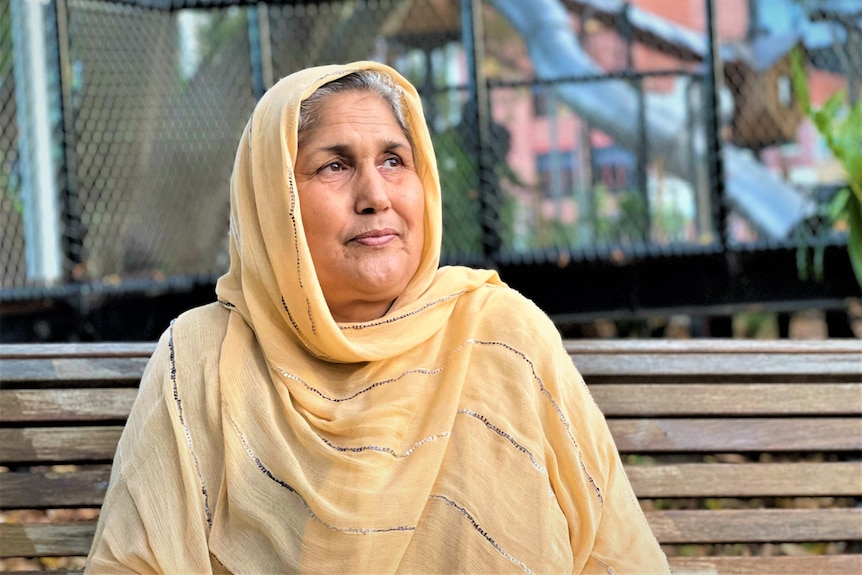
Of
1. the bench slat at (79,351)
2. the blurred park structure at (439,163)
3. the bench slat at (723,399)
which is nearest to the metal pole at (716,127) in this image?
the blurred park structure at (439,163)

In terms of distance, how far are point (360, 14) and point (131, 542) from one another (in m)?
5.92

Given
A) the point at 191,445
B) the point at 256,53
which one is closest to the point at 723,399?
the point at 191,445

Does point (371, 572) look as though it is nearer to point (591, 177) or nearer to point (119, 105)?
point (119, 105)

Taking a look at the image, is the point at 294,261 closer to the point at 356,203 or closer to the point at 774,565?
the point at 356,203

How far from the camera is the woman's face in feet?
7.23

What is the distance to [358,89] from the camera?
227 cm

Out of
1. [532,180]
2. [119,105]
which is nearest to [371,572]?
[119,105]

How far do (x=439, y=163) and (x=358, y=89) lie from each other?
3.70 metres

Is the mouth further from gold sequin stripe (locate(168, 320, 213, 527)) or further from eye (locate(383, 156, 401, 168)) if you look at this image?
gold sequin stripe (locate(168, 320, 213, 527))

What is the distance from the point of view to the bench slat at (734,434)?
2.76 metres

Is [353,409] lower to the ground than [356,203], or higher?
lower

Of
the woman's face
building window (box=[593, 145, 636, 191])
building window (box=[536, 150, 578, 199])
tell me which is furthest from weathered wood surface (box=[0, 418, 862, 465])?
building window (box=[536, 150, 578, 199])

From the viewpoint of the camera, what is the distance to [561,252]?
200 inches

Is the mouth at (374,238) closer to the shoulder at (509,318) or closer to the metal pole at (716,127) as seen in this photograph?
the shoulder at (509,318)
